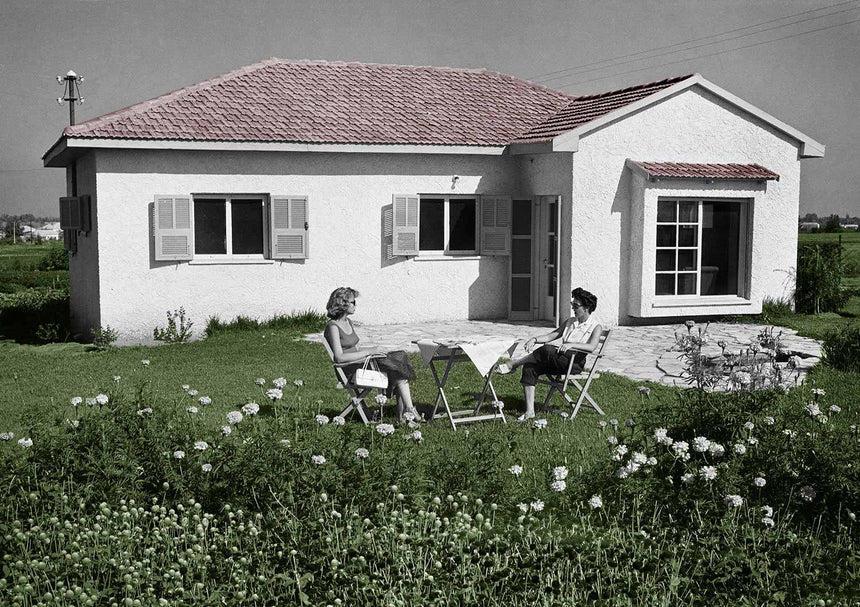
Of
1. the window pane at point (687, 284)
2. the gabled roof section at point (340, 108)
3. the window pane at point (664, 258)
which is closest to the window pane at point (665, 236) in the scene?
the window pane at point (664, 258)

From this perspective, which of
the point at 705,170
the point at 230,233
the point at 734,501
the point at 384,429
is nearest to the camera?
the point at 734,501

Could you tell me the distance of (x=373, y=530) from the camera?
5.19 metres

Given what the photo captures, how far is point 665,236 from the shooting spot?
52.9 feet

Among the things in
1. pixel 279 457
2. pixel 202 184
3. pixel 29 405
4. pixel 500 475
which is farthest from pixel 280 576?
pixel 202 184

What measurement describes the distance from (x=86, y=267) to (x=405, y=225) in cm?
538

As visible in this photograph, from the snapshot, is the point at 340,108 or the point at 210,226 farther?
the point at 340,108

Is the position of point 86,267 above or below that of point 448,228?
below

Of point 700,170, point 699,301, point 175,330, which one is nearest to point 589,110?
point 700,170

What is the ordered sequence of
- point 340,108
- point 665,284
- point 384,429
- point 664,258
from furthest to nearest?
point 340,108 < point 665,284 < point 664,258 < point 384,429

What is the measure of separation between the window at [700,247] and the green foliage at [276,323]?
5.65 metres

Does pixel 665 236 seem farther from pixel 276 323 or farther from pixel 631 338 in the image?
pixel 276 323

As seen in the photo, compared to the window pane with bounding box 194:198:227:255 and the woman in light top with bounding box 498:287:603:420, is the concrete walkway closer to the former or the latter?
the woman in light top with bounding box 498:287:603:420

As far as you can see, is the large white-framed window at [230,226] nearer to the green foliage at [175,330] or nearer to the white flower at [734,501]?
the green foliage at [175,330]

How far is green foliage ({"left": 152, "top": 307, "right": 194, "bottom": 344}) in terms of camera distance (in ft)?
49.3
